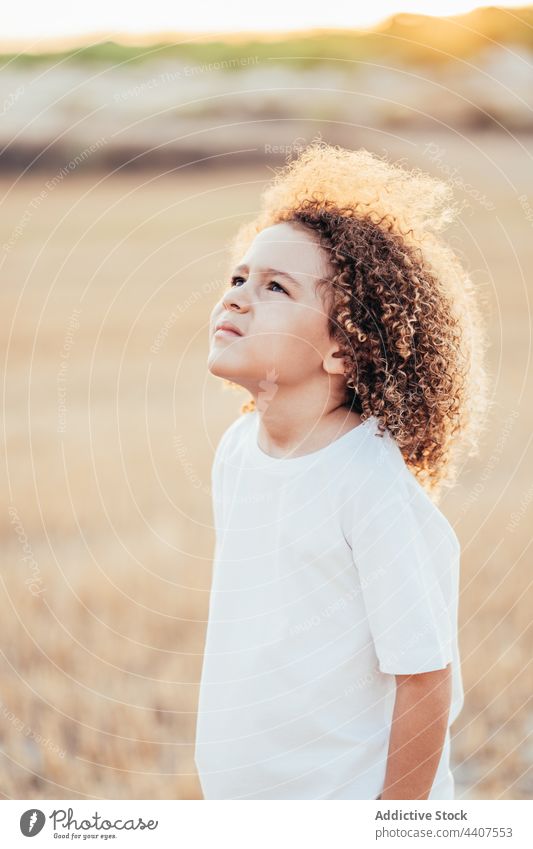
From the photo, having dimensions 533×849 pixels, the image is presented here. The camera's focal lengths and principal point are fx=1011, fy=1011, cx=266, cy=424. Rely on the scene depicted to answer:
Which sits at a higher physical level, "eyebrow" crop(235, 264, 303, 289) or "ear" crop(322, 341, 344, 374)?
"eyebrow" crop(235, 264, 303, 289)

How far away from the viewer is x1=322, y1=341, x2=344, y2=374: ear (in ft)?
4.72

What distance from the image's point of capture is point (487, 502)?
12.9 feet

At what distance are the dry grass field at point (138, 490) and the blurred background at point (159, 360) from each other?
0.03 ft

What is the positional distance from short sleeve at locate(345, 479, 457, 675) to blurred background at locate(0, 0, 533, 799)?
1150mm

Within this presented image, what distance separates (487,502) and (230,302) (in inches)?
107

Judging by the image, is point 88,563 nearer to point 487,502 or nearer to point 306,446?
point 487,502

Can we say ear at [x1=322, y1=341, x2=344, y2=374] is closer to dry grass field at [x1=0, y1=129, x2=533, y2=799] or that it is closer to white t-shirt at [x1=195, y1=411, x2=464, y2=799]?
white t-shirt at [x1=195, y1=411, x2=464, y2=799]

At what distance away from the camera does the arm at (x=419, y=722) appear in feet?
4.33
